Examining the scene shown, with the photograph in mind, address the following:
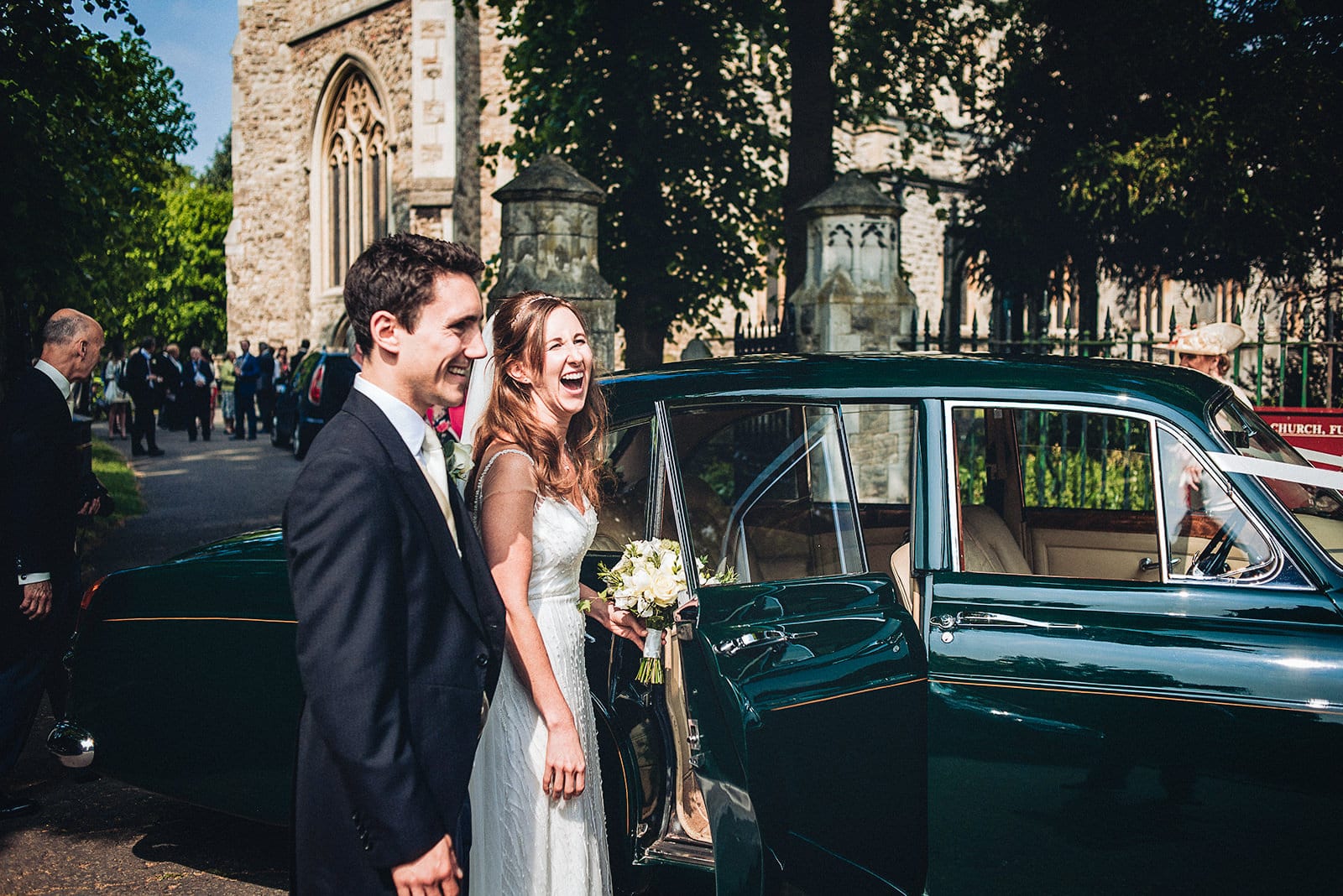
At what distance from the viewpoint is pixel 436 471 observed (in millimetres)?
2086

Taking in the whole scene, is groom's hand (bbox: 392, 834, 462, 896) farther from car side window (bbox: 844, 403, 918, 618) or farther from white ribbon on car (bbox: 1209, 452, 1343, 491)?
white ribbon on car (bbox: 1209, 452, 1343, 491)

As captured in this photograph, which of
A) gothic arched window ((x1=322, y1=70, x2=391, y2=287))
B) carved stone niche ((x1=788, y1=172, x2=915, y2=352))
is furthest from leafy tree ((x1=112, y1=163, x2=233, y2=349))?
carved stone niche ((x1=788, y1=172, x2=915, y2=352))

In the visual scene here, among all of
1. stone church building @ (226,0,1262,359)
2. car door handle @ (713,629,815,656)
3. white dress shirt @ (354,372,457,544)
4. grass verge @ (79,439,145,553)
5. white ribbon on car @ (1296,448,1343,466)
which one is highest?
stone church building @ (226,0,1262,359)

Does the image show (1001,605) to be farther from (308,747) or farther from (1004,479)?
(308,747)

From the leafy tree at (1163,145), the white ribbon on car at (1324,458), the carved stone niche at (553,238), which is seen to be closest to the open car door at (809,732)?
the white ribbon on car at (1324,458)

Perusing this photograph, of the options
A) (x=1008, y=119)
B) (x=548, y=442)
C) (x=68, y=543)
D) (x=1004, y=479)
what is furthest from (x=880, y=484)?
(x=1008, y=119)

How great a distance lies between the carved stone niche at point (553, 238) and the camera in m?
8.91

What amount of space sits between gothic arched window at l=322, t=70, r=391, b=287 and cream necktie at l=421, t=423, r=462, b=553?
22886 mm

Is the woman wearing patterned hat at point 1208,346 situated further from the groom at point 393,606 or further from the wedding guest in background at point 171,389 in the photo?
the wedding guest in background at point 171,389

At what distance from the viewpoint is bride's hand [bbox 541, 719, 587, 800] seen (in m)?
2.32

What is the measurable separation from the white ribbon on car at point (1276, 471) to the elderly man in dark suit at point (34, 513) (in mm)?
4034

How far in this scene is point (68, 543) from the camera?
435 cm

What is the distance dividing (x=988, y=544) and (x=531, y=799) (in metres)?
1.68

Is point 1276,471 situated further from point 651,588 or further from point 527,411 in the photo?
point 527,411
